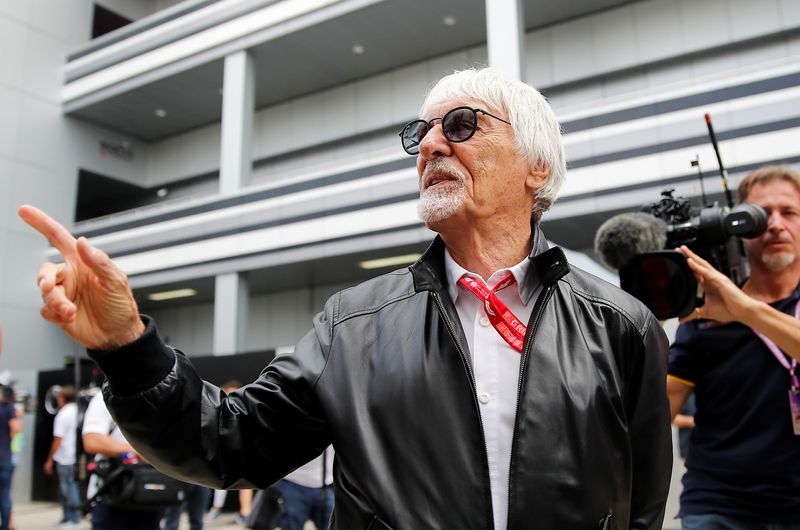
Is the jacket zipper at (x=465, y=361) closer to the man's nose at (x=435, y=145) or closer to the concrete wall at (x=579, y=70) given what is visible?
the man's nose at (x=435, y=145)

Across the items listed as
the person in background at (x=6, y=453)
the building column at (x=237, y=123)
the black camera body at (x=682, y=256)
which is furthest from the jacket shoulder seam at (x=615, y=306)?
the building column at (x=237, y=123)

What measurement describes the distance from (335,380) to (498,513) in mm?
448

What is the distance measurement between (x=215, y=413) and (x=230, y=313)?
585 inches

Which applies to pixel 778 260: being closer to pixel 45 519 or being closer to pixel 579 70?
pixel 45 519

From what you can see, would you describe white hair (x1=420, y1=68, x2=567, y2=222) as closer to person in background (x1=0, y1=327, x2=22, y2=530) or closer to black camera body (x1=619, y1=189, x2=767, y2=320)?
black camera body (x1=619, y1=189, x2=767, y2=320)

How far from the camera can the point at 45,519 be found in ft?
40.4

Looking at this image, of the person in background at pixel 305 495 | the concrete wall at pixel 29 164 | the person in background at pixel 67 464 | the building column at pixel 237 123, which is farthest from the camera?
the concrete wall at pixel 29 164

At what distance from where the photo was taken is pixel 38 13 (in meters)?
18.6

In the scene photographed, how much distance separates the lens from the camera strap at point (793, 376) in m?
2.43

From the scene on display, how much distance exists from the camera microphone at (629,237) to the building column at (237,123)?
14.4 m

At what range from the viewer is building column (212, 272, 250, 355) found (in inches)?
603

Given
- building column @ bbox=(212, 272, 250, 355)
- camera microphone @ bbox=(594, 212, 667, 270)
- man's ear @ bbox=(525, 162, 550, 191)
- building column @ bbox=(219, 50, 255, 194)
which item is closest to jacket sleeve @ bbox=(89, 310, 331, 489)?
man's ear @ bbox=(525, 162, 550, 191)

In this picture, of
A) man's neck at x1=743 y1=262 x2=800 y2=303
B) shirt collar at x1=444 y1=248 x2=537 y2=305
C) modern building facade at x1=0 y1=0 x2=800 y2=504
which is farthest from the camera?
modern building facade at x1=0 y1=0 x2=800 y2=504

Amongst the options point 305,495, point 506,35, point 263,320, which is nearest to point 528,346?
point 305,495
